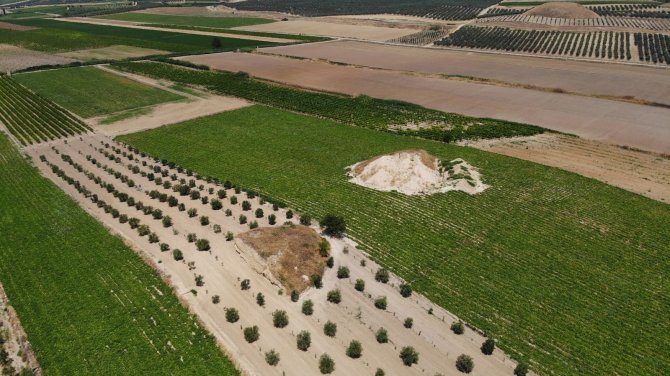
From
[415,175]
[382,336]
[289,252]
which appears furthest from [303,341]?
[415,175]

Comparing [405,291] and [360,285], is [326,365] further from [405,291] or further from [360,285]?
[405,291]

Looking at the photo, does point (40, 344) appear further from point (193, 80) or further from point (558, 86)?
point (558, 86)

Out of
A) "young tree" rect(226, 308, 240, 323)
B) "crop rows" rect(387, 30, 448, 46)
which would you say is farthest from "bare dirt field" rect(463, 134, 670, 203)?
"crop rows" rect(387, 30, 448, 46)

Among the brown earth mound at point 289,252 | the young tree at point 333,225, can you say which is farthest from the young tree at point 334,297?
the young tree at point 333,225

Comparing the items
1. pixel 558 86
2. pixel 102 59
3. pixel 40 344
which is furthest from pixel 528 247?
pixel 102 59

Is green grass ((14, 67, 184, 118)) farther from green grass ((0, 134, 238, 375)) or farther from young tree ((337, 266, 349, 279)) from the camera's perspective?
young tree ((337, 266, 349, 279))
